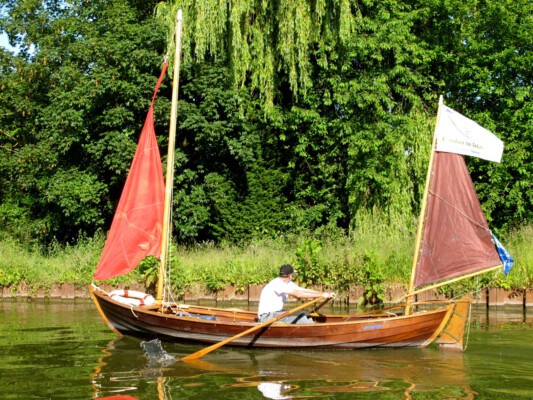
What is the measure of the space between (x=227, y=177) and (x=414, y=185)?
6419 millimetres

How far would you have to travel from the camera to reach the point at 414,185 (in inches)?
1015

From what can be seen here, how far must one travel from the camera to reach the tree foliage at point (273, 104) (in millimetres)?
25219

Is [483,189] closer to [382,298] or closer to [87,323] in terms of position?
[382,298]

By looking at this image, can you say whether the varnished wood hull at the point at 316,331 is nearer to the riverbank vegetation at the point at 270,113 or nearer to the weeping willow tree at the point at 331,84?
the riverbank vegetation at the point at 270,113

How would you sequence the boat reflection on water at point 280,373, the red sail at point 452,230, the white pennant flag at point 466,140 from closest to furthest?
the boat reflection on water at point 280,373 < the red sail at point 452,230 < the white pennant flag at point 466,140

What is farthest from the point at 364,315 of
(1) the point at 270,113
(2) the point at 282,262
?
(1) the point at 270,113

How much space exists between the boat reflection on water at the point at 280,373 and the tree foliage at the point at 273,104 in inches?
477

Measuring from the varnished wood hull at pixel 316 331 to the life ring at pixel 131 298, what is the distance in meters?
0.57

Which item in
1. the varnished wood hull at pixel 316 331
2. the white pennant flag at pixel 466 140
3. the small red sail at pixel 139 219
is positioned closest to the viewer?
the varnished wood hull at pixel 316 331

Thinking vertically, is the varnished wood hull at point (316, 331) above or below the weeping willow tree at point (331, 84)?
below

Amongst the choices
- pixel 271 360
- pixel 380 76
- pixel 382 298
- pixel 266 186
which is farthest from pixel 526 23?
pixel 271 360

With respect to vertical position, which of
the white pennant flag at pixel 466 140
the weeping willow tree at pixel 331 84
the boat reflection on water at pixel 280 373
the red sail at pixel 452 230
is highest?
the weeping willow tree at pixel 331 84

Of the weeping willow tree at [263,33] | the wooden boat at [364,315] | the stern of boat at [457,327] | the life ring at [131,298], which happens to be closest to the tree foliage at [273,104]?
the weeping willow tree at [263,33]

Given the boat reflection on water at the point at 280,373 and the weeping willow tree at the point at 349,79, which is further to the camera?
the weeping willow tree at the point at 349,79
